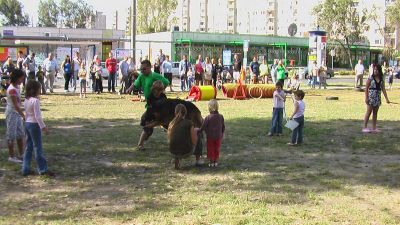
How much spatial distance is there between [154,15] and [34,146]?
83.1 m

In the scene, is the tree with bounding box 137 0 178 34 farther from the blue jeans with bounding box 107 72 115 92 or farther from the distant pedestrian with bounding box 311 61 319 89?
the blue jeans with bounding box 107 72 115 92

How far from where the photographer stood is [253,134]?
1247 cm

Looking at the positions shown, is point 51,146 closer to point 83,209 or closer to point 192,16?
point 83,209

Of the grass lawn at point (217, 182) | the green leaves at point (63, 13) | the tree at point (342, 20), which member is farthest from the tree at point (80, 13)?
the grass lawn at point (217, 182)

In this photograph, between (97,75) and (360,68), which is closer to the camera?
(97,75)

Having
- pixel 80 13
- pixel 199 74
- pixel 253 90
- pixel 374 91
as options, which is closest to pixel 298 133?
pixel 374 91

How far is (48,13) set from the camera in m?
116

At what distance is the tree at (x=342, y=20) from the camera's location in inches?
2660

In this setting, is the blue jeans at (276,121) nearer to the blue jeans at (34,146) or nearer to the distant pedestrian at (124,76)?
the blue jeans at (34,146)

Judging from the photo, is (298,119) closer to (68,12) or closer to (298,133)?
(298,133)

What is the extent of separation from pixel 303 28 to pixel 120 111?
89.8 metres

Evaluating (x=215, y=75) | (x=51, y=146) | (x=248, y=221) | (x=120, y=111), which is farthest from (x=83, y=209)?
(x=215, y=75)

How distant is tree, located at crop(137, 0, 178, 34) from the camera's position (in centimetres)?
8781

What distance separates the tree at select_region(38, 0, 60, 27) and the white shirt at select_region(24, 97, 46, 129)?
112279mm
